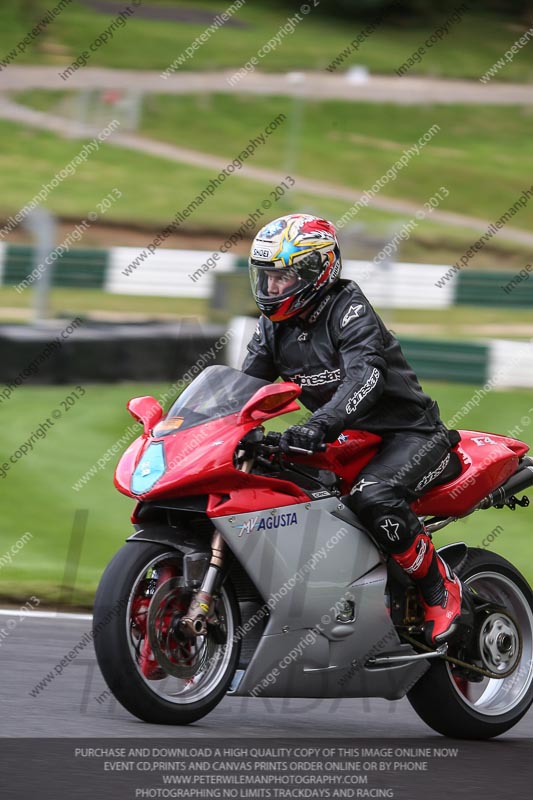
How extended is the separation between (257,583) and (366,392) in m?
0.85

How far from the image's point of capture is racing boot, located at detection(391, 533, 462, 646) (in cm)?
566

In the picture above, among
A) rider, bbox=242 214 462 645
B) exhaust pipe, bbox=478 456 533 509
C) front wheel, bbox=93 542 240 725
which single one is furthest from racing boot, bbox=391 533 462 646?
front wheel, bbox=93 542 240 725

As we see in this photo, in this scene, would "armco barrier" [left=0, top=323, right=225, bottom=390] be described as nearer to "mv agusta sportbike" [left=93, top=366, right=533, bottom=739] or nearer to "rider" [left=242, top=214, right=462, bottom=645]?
"rider" [left=242, top=214, right=462, bottom=645]

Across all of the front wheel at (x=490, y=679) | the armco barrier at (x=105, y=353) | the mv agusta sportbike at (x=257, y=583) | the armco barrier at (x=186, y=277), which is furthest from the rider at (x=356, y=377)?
the armco barrier at (x=186, y=277)

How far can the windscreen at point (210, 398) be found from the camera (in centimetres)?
533

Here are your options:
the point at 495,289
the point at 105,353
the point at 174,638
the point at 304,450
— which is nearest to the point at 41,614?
the point at 174,638

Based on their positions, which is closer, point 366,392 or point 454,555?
point 366,392

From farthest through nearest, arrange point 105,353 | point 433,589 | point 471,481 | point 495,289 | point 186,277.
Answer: point 186,277
point 495,289
point 105,353
point 471,481
point 433,589

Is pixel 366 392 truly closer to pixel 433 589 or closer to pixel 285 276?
pixel 285 276

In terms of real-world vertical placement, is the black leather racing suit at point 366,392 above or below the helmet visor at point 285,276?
below

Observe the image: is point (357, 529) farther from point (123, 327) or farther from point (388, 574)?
point (123, 327)

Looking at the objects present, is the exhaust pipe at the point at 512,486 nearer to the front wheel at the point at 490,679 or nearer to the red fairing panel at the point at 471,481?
the red fairing panel at the point at 471,481

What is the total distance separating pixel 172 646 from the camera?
518 centimetres

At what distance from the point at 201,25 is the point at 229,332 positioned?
3797cm
